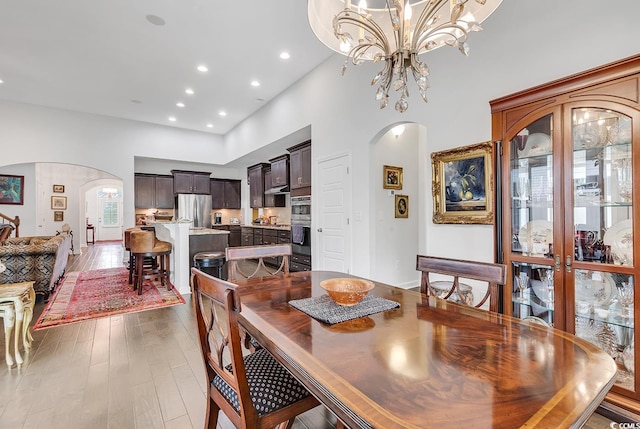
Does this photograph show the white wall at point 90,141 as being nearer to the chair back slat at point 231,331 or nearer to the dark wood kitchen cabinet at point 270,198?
the dark wood kitchen cabinet at point 270,198

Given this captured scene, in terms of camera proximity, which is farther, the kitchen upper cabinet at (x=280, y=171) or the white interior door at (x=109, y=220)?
the white interior door at (x=109, y=220)

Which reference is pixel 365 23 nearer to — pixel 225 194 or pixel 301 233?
pixel 301 233

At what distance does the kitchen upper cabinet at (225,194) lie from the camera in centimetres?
909

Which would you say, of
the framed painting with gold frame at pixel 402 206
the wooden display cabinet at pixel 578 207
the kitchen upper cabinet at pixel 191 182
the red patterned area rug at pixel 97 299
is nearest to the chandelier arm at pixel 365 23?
the wooden display cabinet at pixel 578 207

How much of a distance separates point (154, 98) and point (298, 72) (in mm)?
3251

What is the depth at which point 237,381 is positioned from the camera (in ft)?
3.45

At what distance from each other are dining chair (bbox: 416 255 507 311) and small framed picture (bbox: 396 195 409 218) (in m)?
2.66

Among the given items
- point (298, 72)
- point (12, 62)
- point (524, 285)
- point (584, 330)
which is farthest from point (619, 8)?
point (12, 62)

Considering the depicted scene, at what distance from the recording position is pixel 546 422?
0.64 meters

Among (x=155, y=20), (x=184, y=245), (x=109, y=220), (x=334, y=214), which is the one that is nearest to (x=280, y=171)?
(x=334, y=214)

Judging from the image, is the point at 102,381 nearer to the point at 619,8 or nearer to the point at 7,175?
the point at 619,8

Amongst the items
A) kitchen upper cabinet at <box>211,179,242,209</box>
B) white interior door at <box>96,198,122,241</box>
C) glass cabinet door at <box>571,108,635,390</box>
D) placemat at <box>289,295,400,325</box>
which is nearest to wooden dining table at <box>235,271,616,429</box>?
placemat at <box>289,295,400,325</box>

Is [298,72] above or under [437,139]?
above

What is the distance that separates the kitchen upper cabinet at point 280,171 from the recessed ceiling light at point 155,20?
3309 millimetres
